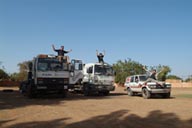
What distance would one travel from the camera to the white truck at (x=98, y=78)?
23141 mm

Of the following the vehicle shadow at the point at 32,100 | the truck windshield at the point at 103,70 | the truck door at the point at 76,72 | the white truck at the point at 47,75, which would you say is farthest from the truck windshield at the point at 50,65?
the truck door at the point at 76,72

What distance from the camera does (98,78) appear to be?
23.1 meters

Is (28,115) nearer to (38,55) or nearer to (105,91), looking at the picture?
(38,55)

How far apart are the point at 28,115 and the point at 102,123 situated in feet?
11.1

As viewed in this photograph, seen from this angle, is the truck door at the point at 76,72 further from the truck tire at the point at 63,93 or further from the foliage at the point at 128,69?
the foliage at the point at 128,69

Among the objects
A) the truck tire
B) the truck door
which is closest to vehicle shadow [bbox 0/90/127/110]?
the truck tire

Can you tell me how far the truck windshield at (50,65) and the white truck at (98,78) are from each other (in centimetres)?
341

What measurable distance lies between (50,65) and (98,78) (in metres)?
4.65

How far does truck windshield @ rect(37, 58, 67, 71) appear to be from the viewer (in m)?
19.8

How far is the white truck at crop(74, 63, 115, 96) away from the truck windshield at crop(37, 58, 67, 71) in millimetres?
3414

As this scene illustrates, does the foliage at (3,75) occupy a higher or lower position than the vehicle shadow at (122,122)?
higher

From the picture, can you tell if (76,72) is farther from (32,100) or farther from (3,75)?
(3,75)

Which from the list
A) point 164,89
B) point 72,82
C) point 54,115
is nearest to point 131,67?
point 72,82

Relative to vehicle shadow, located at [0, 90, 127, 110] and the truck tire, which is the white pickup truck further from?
the truck tire
